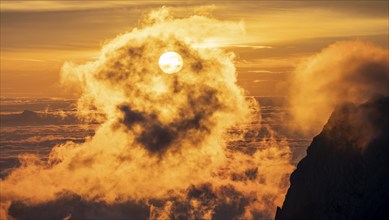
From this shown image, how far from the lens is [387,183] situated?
19950 cm

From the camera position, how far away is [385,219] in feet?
615

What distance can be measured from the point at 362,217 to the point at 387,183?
1084 cm

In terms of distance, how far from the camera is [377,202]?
195625 mm

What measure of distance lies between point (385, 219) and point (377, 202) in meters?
8.82

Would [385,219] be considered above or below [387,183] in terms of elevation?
below

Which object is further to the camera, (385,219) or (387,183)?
(387,183)

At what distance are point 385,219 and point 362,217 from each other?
1218 cm

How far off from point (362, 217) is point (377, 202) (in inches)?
247

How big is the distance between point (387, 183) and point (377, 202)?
683 cm
